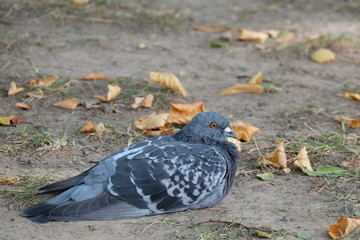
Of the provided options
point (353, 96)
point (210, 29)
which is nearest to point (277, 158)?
point (353, 96)

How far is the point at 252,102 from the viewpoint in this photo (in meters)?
6.49

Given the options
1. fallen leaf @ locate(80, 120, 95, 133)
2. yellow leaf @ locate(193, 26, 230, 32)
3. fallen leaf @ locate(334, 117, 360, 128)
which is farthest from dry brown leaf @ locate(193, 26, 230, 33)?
fallen leaf @ locate(80, 120, 95, 133)

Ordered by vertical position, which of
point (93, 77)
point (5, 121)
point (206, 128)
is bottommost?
point (93, 77)

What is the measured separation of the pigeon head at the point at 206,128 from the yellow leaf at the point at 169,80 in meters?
1.82

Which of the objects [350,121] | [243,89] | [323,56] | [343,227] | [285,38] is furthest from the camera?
[285,38]

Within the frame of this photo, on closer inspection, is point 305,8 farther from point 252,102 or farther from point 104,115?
point 104,115

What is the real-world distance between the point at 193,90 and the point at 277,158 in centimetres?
Answer: 195

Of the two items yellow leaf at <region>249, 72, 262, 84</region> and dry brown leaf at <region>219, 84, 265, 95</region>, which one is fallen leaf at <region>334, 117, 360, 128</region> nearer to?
dry brown leaf at <region>219, 84, 265, 95</region>

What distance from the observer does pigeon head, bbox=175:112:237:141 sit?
14.8 feet

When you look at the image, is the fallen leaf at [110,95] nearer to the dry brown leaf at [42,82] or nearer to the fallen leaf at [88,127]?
the dry brown leaf at [42,82]

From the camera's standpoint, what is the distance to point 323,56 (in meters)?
7.73

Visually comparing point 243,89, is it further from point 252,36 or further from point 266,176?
point 266,176

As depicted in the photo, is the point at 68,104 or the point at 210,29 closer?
the point at 68,104

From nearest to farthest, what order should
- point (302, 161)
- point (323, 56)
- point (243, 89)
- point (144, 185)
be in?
point (144, 185), point (302, 161), point (243, 89), point (323, 56)
